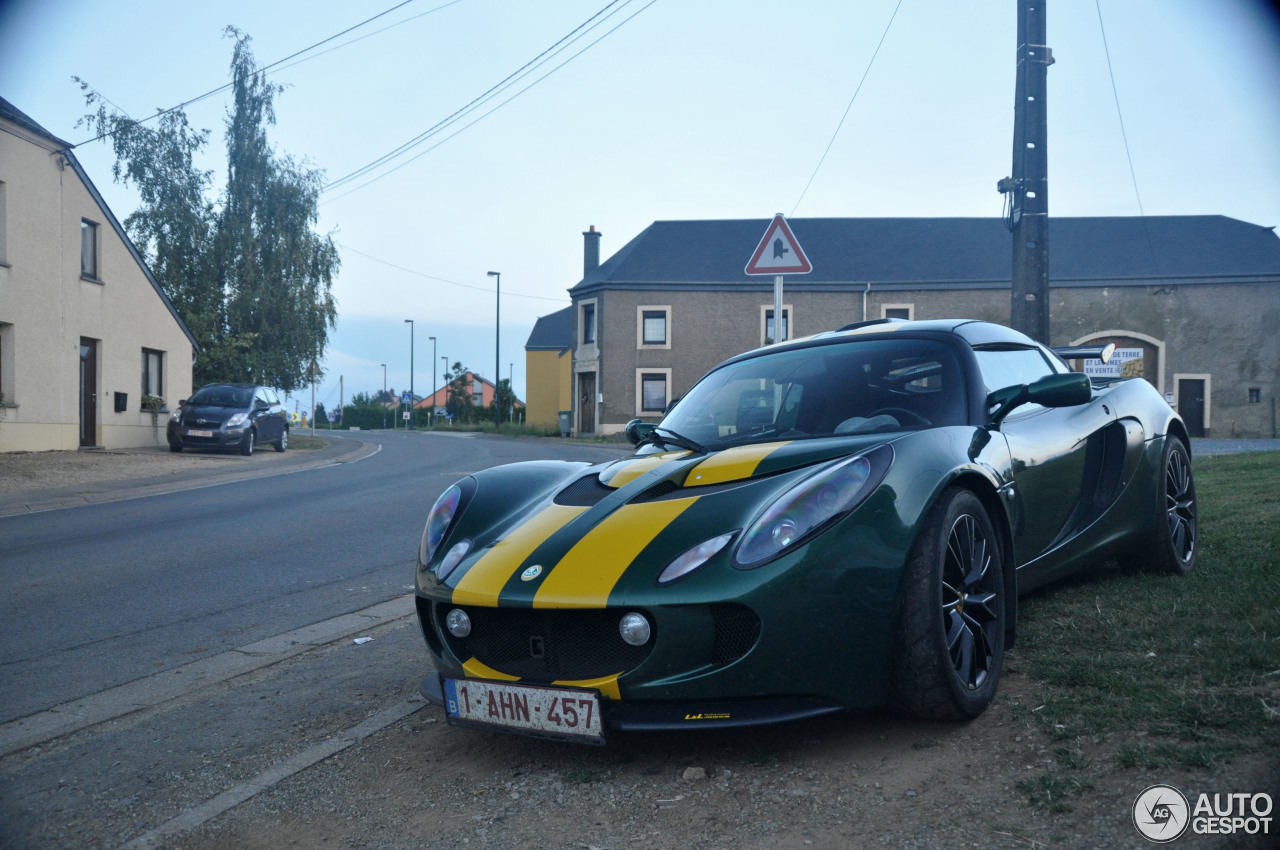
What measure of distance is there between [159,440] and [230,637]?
836 inches

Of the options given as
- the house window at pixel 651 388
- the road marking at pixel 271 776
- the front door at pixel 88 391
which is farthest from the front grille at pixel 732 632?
the house window at pixel 651 388

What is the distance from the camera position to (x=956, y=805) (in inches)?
96.9

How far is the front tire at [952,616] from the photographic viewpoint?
285 centimetres

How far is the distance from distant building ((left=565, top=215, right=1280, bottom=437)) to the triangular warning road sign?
26.1 m

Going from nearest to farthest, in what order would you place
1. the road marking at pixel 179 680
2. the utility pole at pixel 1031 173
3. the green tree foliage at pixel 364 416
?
1. the road marking at pixel 179 680
2. the utility pole at pixel 1031 173
3. the green tree foliage at pixel 364 416

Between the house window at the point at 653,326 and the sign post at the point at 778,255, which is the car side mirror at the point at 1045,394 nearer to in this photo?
the sign post at the point at 778,255

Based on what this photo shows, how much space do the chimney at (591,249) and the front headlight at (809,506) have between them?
43.3m

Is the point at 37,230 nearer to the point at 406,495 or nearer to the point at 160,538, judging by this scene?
the point at 406,495

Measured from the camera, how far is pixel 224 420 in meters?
20.4

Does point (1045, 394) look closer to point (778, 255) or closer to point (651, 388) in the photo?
point (778, 255)

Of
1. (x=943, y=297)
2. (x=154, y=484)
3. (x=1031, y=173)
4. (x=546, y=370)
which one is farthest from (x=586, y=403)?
(x=1031, y=173)

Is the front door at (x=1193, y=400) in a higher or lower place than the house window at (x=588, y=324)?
lower

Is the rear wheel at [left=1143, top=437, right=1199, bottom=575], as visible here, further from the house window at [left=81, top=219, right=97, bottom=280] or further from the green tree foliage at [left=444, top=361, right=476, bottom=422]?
the green tree foliage at [left=444, top=361, right=476, bottom=422]

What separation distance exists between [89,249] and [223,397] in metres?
4.22
